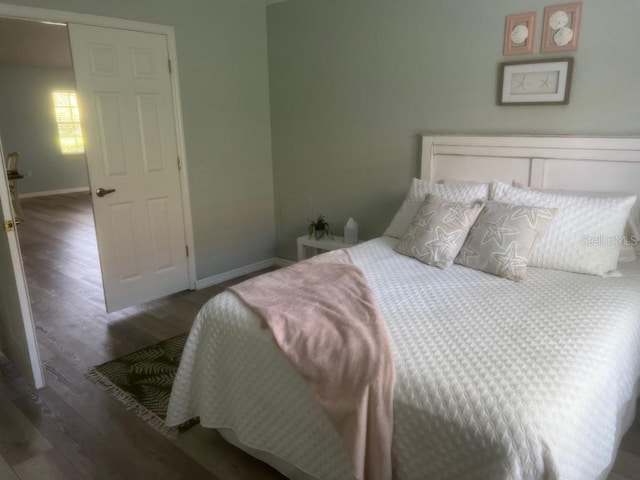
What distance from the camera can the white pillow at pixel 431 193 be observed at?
287 cm

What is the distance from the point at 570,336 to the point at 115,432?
2.06 metres

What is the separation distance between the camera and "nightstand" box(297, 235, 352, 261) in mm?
3783

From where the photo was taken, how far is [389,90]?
11.6 ft

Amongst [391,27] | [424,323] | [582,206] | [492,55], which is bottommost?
[424,323]

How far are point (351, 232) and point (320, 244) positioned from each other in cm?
27

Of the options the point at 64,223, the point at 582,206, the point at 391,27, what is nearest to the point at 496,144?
the point at 582,206

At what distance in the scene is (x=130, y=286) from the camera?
3658 mm

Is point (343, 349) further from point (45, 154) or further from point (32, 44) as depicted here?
point (45, 154)

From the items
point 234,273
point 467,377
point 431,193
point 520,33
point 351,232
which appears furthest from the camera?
point 234,273

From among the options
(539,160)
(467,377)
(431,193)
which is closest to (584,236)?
(539,160)

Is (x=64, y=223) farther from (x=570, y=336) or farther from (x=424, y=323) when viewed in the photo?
(x=570, y=336)


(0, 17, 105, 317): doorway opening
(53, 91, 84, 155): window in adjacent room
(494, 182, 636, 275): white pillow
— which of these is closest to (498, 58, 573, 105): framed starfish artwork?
(494, 182, 636, 275): white pillow

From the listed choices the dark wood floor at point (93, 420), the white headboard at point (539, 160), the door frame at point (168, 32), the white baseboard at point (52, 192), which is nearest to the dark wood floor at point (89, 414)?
the dark wood floor at point (93, 420)

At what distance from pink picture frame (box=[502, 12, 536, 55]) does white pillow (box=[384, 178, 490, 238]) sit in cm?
85
